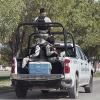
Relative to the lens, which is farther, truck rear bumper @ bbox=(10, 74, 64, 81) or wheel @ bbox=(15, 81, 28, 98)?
wheel @ bbox=(15, 81, 28, 98)

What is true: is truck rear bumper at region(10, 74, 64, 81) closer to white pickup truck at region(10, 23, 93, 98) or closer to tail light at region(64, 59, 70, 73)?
white pickup truck at region(10, 23, 93, 98)

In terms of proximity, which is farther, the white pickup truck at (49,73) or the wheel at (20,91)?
the wheel at (20,91)

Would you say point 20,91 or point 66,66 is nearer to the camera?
point 66,66

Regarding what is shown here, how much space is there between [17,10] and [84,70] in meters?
6.46

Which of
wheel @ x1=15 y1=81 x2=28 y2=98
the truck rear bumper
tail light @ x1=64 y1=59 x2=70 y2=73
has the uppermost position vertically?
tail light @ x1=64 y1=59 x2=70 y2=73

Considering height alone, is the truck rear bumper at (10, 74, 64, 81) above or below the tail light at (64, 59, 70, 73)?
below

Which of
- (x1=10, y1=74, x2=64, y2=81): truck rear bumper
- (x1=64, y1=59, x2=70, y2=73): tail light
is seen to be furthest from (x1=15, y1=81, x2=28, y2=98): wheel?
(x1=64, y1=59, x2=70, y2=73): tail light

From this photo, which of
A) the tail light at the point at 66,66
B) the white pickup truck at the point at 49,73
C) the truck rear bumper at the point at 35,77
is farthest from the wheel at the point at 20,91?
the tail light at the point at 66,66

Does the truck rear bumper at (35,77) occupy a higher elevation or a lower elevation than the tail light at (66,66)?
lower

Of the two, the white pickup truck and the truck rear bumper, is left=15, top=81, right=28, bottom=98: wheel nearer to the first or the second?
the white pickup truck

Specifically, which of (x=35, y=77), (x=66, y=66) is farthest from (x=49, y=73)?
(x=66, y=66)

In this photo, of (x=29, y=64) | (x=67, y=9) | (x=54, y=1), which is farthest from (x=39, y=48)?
(x=67, y=9)

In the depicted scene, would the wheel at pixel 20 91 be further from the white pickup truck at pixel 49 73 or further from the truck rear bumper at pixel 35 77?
the truck rear bumper at pixel 35 77

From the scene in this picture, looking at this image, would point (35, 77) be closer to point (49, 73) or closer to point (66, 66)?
point (49, 73)
